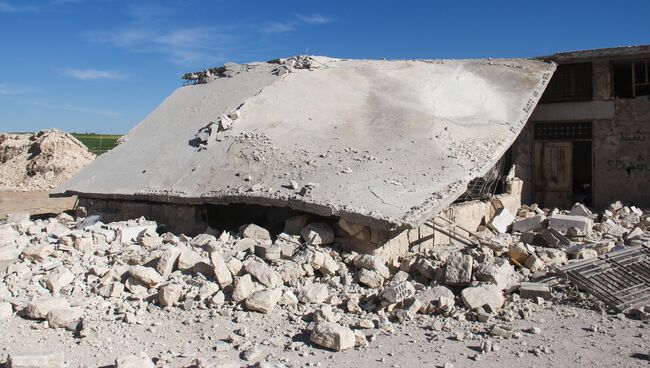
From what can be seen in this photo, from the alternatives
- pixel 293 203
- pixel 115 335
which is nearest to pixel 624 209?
pixel 293 203

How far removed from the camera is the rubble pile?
5.50m

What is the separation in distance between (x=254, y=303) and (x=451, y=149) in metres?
4.35

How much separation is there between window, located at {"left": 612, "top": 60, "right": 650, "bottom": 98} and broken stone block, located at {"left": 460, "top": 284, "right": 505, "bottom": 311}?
8.04m

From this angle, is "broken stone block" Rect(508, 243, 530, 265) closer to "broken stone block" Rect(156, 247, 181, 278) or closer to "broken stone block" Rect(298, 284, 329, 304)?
"broken stone block" Rect(298, 284, 329, 304)

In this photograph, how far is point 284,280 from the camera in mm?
6406

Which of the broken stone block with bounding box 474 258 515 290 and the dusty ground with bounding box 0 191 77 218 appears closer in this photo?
the broken stone block with bounding box 474 258 515 290

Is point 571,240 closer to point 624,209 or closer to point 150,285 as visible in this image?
point 624,209

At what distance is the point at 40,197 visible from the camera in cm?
1986

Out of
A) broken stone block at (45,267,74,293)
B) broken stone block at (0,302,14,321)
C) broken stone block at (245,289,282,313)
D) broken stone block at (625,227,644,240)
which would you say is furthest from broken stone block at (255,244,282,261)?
broken stone block at (625,227,644,240)

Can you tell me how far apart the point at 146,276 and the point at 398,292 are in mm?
2664

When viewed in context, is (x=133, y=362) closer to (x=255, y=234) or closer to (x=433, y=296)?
(x=433, y=296)

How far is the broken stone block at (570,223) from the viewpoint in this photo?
29.3 feet

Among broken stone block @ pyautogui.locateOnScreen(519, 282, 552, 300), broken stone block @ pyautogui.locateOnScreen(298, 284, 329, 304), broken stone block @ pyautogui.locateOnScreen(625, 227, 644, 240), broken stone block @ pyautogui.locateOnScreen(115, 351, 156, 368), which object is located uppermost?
broken stone block @ pyautogui.locateOnScreen(625, 227, 644, 240)

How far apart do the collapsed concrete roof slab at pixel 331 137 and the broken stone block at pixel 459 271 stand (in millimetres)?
661
